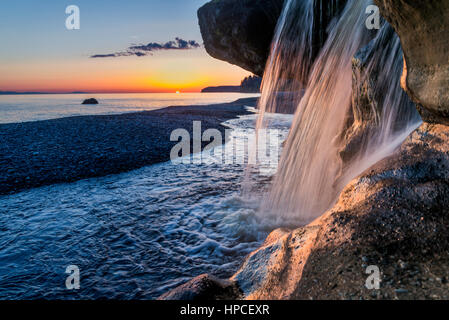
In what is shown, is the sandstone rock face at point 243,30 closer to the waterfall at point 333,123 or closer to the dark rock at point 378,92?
the waterfall at point 333,123

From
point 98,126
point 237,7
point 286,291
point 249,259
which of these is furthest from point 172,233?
point 98,126

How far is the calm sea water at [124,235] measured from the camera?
14.7 feet

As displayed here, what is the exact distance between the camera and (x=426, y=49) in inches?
118

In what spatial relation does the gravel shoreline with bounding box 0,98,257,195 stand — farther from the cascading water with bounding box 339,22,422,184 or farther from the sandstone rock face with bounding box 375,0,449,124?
the sandstone rock face with bounding box 375,0,449,124

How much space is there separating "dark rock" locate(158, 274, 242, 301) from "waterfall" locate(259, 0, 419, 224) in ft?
10.6

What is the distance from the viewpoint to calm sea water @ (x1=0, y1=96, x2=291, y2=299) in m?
4.49

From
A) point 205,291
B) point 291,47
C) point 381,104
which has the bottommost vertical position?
point 205,291

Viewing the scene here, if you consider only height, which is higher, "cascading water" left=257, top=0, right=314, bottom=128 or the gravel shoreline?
"cascading water" left=257, top=0, right=314, bottom=128

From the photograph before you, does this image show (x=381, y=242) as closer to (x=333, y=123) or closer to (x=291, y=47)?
(x=333, y=123)

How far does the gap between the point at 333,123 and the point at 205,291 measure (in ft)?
18.0

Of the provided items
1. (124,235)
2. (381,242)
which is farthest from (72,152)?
(381,242)

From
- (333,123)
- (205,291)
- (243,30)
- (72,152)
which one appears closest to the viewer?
(205,291)

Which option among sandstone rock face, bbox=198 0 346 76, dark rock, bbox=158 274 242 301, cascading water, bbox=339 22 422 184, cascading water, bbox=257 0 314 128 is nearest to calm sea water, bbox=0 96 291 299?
dark rock, bbox=158 274 242 301
